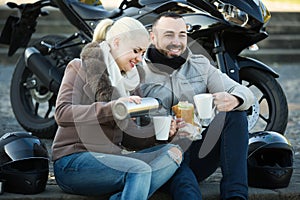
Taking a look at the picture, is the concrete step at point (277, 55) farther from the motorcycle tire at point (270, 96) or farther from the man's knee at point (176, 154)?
the man's knee at point (176, 154)

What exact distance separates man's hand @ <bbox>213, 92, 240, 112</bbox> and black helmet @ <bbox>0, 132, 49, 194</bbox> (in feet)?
3.33

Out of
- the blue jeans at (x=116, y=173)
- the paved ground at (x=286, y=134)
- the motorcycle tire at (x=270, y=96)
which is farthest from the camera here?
the motorcycle tire at (x=270, y=96)

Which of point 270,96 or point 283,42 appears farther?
point 283,42

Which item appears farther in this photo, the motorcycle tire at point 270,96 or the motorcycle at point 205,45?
the motorcycle tire at point 270,96

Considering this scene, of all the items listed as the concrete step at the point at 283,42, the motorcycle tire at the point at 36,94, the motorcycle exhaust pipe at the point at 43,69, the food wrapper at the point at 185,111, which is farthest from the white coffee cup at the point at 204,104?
the concrete step at the point at 283,42

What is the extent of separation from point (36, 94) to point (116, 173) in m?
2.81

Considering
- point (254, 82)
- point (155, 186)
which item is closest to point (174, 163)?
point (155, 186)

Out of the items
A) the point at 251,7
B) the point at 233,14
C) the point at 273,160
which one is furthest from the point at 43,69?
the point at 273,160

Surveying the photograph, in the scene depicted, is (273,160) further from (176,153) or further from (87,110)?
(87,110)

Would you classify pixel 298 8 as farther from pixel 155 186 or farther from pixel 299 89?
pixel 155 186

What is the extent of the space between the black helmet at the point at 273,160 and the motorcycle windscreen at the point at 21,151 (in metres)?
1.27

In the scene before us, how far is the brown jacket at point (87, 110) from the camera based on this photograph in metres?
4.09

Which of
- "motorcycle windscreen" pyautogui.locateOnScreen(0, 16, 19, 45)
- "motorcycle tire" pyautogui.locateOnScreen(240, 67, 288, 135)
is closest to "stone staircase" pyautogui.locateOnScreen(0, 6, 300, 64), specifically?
"motorcycle windscreen" pyautogui.locateOnScreen(0, 16, 19, 45)

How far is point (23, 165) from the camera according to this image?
4547mm
